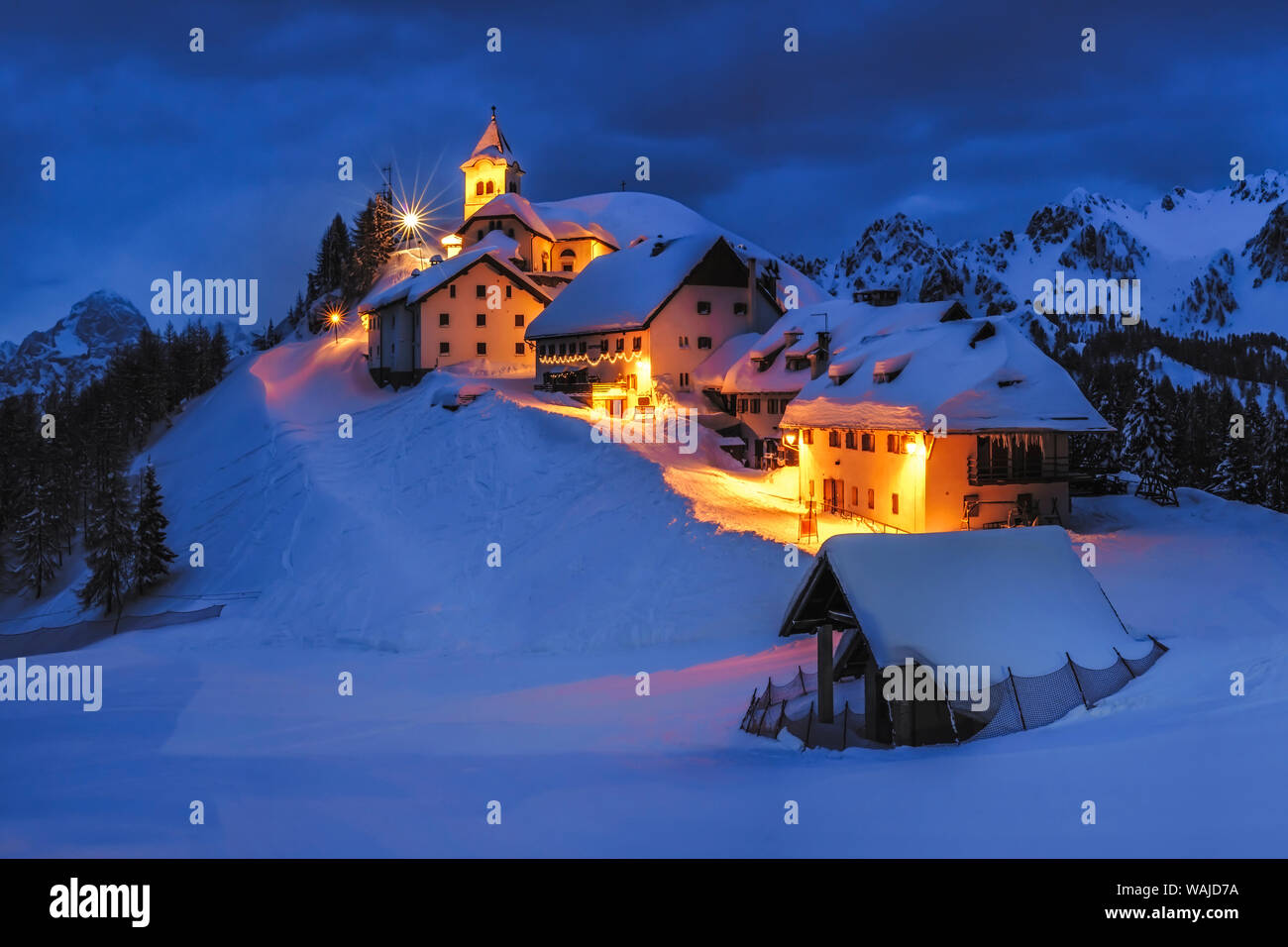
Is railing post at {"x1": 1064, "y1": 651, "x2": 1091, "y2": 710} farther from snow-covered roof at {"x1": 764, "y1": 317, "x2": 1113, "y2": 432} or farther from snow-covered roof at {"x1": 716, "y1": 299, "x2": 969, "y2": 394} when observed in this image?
snow-covered roof at {"x1": 716, "y1": 299, "x2": 969, "y2": 394}

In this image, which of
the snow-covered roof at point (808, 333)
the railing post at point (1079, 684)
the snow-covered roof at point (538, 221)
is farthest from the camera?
the snow-covered roof at point (538, 221)

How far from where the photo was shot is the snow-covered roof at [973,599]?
57.1ft

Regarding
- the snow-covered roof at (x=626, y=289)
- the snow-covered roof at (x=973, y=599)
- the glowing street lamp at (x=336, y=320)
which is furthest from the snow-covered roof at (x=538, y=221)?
the snow-covered roof at (x=973, y=599)

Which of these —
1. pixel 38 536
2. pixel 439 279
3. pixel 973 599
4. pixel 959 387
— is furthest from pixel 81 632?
pixel 439 279

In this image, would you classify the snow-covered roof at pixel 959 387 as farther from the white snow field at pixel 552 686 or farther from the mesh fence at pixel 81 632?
the mesh fence at pixel 81 632

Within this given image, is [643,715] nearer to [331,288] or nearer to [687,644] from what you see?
[687,644]

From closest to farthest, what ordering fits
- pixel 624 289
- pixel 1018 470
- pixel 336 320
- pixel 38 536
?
pixel 1018 470 < pixel 38 536 < pixel 624 289 < pixel 336 320

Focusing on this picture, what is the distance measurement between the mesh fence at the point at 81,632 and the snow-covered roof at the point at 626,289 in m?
31.6

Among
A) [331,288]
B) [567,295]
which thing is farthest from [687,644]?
[331,288]

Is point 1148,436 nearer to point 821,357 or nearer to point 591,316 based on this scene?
point 821,357

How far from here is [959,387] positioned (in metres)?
37.8

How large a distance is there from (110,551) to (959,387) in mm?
39469
